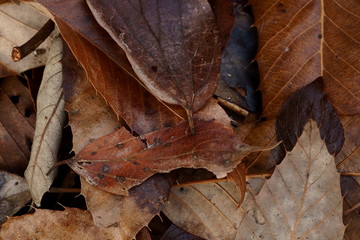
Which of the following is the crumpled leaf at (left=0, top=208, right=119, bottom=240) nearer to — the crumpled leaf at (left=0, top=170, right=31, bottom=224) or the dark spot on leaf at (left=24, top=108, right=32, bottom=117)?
the crumpled leaf at (left=0, top=170, right=31, bottom=224)

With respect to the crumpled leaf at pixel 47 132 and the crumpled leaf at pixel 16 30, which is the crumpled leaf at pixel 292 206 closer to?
the crumpled leaf at pixel 47 132

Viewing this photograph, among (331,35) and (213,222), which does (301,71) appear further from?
(213,222)

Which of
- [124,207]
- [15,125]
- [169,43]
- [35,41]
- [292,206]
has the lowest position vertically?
[292,206]

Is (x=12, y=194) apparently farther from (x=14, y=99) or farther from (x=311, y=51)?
(x=311, y=51)

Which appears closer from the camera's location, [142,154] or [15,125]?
[142,154]

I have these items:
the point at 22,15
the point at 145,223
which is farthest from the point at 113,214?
the point at 22,15

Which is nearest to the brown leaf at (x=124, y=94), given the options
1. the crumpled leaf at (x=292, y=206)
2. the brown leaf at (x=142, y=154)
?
the brown leaf at (x=142, y=154)

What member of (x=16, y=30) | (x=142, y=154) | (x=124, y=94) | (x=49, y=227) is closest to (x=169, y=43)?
(x=124, y=94)
